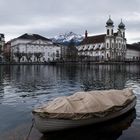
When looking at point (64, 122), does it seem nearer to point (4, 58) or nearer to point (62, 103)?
point (62, 103)

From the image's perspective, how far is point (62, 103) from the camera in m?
19.6

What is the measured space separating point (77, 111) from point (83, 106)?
0.82 m

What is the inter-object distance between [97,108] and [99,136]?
6.20 feet

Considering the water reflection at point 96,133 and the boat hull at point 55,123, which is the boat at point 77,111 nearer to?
the boat hull at point 55,123

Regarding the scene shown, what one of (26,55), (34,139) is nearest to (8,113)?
(34,139)

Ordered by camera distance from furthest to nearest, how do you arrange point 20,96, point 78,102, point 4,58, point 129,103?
point 4,58 < point 20,96 < point 129,103 < point 78,102

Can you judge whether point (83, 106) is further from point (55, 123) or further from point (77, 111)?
point (55, 123)

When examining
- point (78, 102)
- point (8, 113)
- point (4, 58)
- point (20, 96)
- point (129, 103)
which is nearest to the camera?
point (78, 102)

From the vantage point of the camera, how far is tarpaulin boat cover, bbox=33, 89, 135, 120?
18709mm

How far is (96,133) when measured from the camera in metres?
20.1

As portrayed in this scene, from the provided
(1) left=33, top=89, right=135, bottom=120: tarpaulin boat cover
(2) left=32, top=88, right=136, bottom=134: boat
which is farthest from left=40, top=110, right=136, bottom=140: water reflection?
(1) left=33, top=89, right=135, bottom=120: tarpaulin boat cover

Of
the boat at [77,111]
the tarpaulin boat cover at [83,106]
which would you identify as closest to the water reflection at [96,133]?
the boat at [77,111]

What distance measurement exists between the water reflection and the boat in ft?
1.59

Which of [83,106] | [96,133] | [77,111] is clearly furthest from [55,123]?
[96,133]
